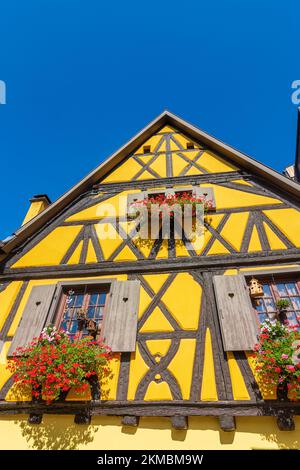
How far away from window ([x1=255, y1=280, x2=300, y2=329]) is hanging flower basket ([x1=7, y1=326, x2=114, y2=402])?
2662 millimetres

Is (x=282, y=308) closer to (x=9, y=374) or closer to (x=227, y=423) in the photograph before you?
(x=227, y=423)

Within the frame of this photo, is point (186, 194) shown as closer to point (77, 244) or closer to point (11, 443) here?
point (77, 244)

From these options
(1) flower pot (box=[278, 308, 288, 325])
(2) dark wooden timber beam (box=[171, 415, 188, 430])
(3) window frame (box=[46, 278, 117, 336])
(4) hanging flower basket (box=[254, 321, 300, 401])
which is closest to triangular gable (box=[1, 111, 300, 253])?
(3) window frame (box=[46, 278, 117, 336])

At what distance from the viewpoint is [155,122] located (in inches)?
330

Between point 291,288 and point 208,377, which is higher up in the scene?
point 291,288

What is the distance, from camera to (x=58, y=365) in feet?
12.1

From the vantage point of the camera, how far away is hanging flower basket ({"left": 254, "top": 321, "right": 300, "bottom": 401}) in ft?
10.9

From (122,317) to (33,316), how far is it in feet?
5.44

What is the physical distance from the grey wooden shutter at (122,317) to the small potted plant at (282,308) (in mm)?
2356

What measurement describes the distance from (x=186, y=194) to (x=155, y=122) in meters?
3.39

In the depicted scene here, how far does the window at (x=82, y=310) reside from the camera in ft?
15.0

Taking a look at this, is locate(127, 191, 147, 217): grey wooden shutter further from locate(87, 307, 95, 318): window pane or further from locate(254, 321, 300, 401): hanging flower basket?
locate(254, 321, 300, 401): hanging flower basket

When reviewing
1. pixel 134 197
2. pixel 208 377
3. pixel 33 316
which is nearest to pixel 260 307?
pixel 208 377
